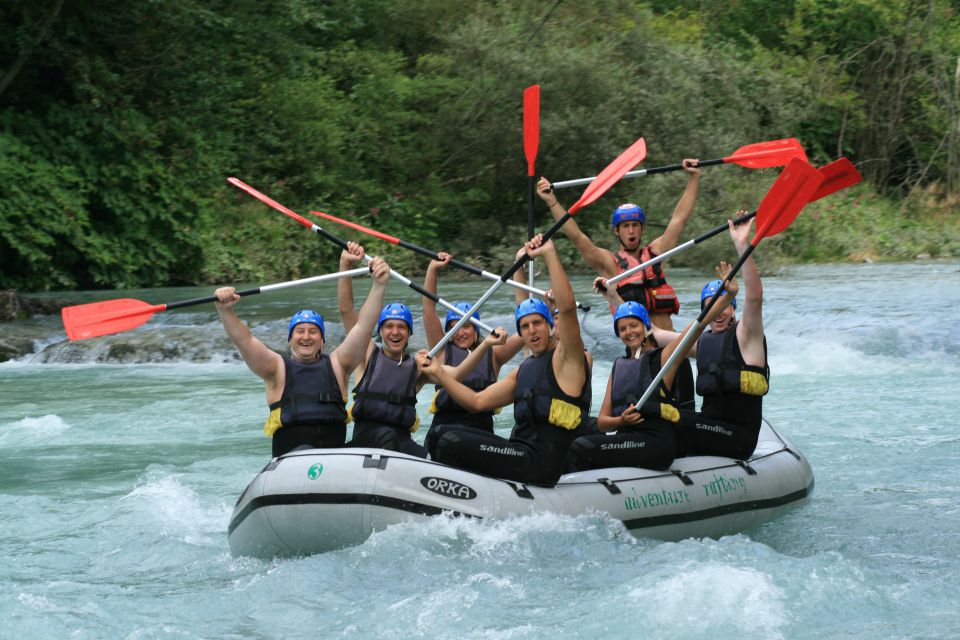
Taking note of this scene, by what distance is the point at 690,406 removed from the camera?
528 centimetres

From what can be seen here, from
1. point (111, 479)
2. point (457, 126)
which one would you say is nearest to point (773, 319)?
point (111, 479)

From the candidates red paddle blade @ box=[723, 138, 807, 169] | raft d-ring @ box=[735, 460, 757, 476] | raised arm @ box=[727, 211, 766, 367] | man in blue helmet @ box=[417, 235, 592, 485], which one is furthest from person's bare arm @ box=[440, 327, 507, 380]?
red paddle blade @ box=[723, 138, 807, 169]

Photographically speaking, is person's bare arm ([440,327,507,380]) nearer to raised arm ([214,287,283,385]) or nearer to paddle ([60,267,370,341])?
paddle ([60,267,370,341])

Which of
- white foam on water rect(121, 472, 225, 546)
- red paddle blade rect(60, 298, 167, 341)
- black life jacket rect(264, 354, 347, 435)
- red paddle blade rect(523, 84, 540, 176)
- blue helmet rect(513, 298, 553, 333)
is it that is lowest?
white foam on water rect(121, 472, 225, 546)

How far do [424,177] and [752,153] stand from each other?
11.8 m

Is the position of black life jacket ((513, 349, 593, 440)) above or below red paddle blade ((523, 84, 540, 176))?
below

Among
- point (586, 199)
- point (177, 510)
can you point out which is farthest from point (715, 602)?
point (177, 510)

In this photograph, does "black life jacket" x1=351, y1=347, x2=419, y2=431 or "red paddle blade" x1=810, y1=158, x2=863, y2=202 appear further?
"red paddle blade" x1=810, y1=158, x2=863, y2=202

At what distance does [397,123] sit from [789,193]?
13.5m

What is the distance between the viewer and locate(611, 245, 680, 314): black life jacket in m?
6.08

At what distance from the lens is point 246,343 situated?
4.49m

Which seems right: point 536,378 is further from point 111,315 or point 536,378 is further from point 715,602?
point 111,315

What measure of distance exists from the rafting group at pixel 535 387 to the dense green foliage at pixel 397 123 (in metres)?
9.52

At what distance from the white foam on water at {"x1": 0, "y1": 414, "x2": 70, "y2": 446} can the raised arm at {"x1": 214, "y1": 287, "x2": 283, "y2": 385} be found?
10.4 feet
